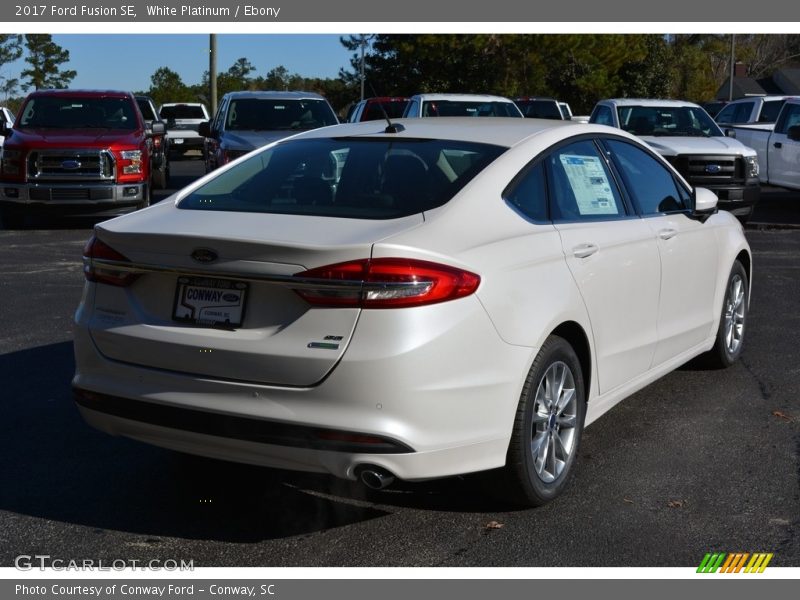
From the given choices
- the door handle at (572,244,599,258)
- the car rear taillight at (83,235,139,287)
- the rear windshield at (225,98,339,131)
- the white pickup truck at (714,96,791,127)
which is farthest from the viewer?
the white pickup truck at (714,96,791,127)


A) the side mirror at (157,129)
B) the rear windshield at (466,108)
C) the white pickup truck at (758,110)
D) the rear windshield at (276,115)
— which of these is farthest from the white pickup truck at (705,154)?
the side mirror at (157,129)

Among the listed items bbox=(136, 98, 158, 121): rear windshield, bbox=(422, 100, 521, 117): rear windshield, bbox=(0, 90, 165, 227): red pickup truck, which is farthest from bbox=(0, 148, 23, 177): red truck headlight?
bbox=(136, 98, 158, 121): rear windshield

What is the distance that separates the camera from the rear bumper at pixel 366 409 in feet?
13.3

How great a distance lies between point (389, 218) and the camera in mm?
4488

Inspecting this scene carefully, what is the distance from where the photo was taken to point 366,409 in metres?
4.07

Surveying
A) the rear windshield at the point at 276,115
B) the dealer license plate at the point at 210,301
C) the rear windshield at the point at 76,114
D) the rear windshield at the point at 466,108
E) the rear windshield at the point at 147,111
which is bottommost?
the rear windshield at the point at 147,111

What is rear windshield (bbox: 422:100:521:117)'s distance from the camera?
58.2 ft

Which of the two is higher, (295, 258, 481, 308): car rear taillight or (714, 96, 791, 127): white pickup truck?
(295, 258, 481, 308): car rear taillight

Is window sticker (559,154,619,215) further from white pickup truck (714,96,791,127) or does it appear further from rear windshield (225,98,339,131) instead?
white pickup truck (714,96,791,127)

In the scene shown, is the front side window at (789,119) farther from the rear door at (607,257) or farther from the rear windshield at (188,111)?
the rear windshield at (188,111)

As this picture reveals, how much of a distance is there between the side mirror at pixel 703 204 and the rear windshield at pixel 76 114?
38.6 ft

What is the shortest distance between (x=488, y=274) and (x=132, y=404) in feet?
4.95

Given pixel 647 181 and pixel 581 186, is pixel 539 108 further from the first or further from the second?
pixel 581 186

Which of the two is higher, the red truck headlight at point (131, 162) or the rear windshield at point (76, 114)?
the rear windshield at point (76, 114)
